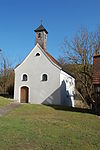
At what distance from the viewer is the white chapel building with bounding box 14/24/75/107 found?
63.8 feet

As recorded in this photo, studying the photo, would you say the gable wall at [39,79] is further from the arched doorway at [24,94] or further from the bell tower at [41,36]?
the bell tower at [41,36]

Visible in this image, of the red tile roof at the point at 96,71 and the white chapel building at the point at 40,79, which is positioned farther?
the white chapel building at the point at 40,79

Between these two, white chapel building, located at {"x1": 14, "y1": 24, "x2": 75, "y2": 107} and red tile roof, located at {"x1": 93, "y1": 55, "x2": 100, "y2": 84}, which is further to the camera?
white chapel building, located at {"x1": 14, "y1": 24, "x2": 75, "y2": 107}

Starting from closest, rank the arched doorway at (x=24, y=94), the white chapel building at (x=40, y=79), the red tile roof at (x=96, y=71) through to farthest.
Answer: the red tile roof at (x=96, y=71) < the white chapel building at (x=40, y=79) < the arched doorway at (x=24, y=94)

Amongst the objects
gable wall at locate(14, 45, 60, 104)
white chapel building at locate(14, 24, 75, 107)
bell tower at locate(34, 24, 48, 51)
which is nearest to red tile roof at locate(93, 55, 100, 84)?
white chapel building at locate(14, 24, 75, 107)

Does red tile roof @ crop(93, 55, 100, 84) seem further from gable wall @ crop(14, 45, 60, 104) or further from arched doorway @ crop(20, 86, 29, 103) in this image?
arched doorway @ crop(20, 86, 29, 103)

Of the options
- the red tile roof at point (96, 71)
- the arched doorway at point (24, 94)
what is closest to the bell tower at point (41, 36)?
the arched doorway at point (24, 94)

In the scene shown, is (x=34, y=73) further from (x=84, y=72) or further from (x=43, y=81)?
(x=84, y=72)

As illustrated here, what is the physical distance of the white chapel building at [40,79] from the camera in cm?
1944

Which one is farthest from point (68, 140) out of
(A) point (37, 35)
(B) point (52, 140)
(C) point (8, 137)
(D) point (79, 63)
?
(A) point (37, 35)

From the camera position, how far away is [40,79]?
20391 millimetres

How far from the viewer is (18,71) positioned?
71.8ft

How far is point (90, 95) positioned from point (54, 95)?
4962 mm

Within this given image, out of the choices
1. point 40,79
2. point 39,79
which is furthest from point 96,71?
point 39,79
